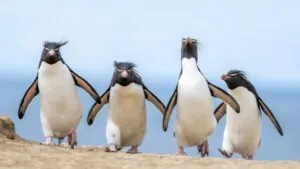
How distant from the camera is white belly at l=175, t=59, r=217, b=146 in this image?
34.0 ft

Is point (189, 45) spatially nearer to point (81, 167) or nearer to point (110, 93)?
point (110, 93)

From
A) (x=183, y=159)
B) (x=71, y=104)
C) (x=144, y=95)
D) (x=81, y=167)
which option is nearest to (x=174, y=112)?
(x=144, y=95)

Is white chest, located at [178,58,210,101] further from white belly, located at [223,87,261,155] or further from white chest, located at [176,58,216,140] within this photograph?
white belly, located at [223,87,261,155]

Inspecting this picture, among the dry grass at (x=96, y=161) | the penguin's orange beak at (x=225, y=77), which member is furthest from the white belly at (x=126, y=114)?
the dry grass at (x=96, y=161)

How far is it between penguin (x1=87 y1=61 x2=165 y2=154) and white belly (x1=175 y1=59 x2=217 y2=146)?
493mm

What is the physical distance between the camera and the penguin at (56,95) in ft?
34.6

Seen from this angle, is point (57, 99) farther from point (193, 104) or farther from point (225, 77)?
point (225, 77)

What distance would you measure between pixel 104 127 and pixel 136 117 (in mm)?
715

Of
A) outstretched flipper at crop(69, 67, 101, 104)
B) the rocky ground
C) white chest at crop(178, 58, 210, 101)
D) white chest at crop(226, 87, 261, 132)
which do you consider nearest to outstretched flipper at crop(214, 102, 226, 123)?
white chest at crop(226, 87, 261, 132)

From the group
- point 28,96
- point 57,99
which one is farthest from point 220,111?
point 28,96

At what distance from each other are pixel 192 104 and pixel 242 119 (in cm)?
101

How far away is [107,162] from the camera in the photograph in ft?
26.7

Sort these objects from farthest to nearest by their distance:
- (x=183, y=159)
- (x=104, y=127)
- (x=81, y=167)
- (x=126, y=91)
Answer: (x=104, y=127), (x=126, y=91), (x=183, y=159), (x=81, y=167)

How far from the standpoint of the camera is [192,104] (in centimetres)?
1036
